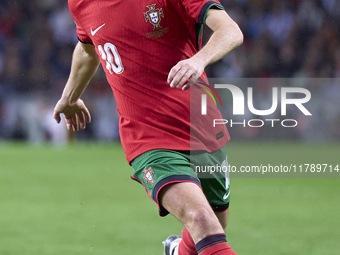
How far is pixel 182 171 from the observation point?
2977 mm

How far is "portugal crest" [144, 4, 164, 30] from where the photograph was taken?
10.3 feet

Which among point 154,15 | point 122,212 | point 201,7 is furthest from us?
point 122,212

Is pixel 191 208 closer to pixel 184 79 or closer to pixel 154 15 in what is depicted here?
pixel 184 79

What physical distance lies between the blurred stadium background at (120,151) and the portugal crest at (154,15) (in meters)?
2.12

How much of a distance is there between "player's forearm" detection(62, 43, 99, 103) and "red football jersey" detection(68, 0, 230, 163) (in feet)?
1.86

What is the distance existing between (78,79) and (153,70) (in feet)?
3.04

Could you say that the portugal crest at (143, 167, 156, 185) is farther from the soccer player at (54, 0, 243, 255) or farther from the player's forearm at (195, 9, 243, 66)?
the player's forearm at (195, 9, 243, 66)

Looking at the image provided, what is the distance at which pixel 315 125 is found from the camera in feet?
46.8

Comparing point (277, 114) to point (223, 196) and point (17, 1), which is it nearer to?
point (17, 1)

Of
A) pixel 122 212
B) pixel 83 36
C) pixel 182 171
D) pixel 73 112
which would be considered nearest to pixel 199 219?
pixel 182 171

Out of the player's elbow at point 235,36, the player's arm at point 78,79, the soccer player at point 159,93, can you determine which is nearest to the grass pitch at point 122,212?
the player's arm at point 78,79

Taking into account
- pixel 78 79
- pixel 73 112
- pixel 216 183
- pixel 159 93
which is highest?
pixel 159 93

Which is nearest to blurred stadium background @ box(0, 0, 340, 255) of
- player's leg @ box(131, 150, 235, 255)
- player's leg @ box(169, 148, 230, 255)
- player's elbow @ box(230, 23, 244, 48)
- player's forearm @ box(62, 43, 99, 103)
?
player's leg @ box(169, 148, 230, 255)

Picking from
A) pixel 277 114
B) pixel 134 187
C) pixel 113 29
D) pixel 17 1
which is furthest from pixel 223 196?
pixel 17 1
